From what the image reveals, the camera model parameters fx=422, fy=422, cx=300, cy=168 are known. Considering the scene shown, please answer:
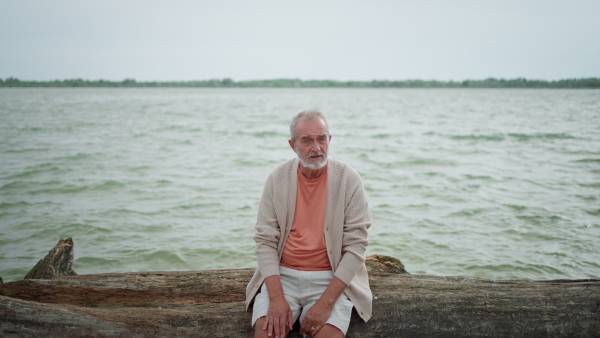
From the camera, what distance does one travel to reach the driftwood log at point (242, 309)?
3059 mm

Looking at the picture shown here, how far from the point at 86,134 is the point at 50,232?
2100 centimetres

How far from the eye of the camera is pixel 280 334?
9.65ft

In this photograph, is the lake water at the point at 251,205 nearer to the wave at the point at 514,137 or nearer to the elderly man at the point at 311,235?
the elderly man at the point at 311,235

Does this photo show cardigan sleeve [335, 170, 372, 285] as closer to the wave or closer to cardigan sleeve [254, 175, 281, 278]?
cardigan sleeve [254, 175, 281, 278]

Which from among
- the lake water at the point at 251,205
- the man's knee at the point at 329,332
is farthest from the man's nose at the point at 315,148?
the lake water at the point at 251,205

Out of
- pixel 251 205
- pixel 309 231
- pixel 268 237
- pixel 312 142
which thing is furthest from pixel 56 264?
pixel 251 205

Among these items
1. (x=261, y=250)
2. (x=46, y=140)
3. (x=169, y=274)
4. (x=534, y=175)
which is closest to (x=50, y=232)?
(x=169, y=274)

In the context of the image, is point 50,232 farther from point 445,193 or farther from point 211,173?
point 445,193

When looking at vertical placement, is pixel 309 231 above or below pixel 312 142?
below

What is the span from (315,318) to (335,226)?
2.20 ft

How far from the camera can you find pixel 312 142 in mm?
3197

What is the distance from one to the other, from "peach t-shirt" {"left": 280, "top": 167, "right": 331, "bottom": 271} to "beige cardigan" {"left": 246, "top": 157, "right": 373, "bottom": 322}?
62 millimetres

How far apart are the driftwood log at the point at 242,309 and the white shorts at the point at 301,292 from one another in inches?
7.7

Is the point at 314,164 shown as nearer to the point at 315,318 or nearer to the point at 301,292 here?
the point at 301,292
